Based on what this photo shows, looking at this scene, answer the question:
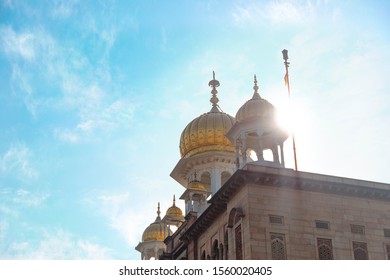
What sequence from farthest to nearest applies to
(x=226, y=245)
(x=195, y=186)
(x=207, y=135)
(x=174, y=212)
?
1. (x=174, y=212)
2. (x=207, y=135)
3. (x=195, y=186)
4. (x=226, y=245)

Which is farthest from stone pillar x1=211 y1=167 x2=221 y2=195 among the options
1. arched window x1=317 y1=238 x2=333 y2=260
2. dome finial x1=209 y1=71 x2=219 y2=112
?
arched window x1=317 y1=238 x2=333 y2=260

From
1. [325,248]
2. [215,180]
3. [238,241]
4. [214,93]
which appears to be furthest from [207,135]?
[325,248]

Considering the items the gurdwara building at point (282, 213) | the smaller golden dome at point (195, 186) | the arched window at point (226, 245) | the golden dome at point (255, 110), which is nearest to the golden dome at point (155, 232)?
the smaller golden dome at point (195, 186)

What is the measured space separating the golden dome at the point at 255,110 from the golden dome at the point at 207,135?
325 inches

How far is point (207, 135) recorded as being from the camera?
1350 inches

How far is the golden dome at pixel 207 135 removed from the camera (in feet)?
112

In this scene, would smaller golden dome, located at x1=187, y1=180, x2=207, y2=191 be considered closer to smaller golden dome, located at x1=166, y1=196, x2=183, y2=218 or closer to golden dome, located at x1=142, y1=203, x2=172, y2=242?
smaller golden dome, located at x1=166, y1=196, x2=183, y2=218

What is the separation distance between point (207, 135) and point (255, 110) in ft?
30.5

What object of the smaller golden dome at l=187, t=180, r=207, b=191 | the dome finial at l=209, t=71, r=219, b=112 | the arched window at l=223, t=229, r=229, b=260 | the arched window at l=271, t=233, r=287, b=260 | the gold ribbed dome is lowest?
the arched window at l=271, t=233, r=287, b=260

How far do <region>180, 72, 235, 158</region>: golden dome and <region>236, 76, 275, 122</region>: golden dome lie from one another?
826 centimetres

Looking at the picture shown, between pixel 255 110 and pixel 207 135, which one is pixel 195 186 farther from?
pixel 255 110

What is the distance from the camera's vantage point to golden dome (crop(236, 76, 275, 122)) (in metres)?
25.1
